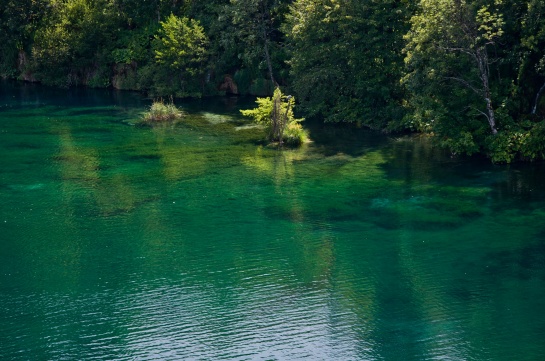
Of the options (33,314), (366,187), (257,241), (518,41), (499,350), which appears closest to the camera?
(499,350)

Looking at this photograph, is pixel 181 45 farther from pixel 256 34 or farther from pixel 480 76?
pixel 480 76

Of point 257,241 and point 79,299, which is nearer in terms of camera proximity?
point 79,299

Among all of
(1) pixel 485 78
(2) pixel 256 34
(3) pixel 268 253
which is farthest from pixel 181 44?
(3) pixel 268 253

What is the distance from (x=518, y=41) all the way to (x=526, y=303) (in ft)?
60.0

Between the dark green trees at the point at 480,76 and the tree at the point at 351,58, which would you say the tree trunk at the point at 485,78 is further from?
the tree at the point at 351,58

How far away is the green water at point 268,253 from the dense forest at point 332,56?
2770 mm

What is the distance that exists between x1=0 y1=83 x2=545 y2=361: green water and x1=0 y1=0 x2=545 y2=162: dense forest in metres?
2.77

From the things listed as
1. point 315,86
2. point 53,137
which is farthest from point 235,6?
point 53,137

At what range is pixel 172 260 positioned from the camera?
81.9ft

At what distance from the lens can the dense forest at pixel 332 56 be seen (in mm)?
34938

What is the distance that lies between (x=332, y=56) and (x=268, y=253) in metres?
21.8

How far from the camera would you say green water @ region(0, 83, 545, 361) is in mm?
19578

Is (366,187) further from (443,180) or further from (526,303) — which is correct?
(526,303)

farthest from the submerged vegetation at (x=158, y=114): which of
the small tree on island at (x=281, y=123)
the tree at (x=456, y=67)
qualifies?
the tree at (x=456, y=67)
